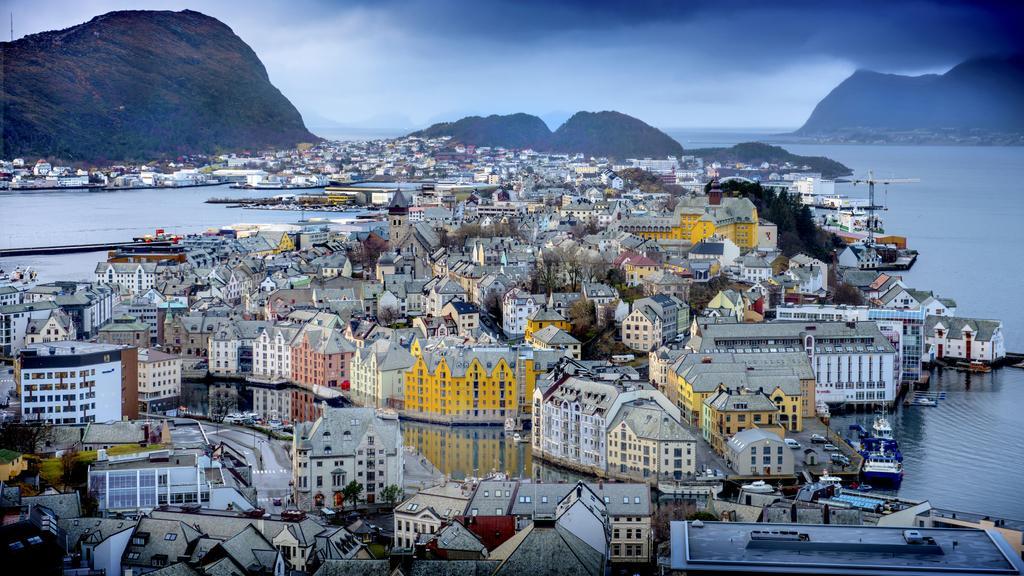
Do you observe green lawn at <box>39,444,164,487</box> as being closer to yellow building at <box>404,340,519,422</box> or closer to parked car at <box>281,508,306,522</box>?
parked car at <box>281,508,306,522</box>

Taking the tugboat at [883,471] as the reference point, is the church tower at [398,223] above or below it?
above

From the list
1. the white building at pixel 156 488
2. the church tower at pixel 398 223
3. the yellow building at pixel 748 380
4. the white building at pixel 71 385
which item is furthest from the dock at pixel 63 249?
the white building at pixel 156 488

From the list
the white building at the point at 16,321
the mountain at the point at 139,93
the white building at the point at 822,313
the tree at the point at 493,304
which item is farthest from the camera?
the mountain at the point at 139,93

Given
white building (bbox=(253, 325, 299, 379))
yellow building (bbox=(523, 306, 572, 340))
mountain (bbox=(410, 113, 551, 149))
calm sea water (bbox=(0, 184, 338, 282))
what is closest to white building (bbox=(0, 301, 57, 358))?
white building (bbox=(253, 325, 299, 379))

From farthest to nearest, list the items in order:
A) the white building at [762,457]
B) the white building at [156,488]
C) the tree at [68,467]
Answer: the white building at [762,457] → the tree at [68,467] → the white building at [156,488]

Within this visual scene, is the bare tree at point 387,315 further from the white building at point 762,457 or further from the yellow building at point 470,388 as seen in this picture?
the white building at point 762,457

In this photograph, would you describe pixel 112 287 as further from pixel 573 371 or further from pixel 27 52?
pixel 27 52

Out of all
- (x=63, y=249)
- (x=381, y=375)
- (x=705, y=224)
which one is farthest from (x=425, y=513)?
(x=63, y=249)
